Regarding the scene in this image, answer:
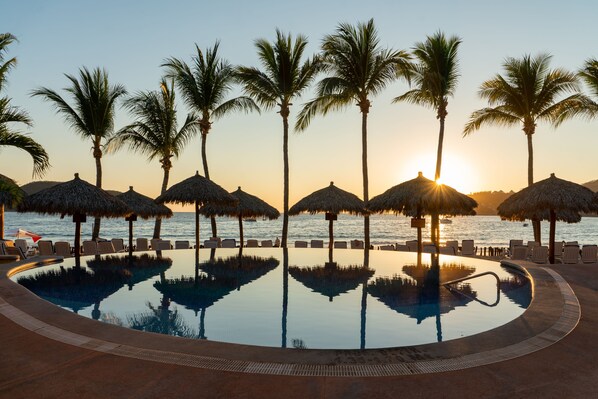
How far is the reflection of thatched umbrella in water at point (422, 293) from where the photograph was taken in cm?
776

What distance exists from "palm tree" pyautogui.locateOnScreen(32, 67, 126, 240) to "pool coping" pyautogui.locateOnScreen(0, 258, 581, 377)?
17754mm

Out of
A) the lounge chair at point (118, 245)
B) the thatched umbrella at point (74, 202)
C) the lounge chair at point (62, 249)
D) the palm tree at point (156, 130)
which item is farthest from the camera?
the palm tree at point (156, 130)

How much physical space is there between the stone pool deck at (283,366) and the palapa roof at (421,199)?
9.89m

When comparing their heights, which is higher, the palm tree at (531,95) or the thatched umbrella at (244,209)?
the palm tree at (531,95)

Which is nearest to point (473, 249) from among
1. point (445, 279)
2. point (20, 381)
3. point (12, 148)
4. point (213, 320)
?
point (445, 279)

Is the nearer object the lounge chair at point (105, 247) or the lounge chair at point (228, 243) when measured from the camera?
the lounge chair at point (105, 247)

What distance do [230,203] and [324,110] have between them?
26.1 feet

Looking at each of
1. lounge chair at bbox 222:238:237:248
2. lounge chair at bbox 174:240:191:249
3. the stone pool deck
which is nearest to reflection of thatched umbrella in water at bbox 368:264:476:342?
the stone pool deck

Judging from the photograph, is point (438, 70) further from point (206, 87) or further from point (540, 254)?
point (206, 87)

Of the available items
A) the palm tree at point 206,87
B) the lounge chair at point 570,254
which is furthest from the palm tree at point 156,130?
the lounge chair at point 570,254

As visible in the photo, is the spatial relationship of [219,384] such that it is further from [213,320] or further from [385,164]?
[385,164]

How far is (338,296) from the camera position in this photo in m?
8.94

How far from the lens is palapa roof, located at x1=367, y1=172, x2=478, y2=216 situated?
599 inches

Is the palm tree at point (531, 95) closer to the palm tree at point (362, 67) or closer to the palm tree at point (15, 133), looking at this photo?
the palm tree at point (362, 67)
